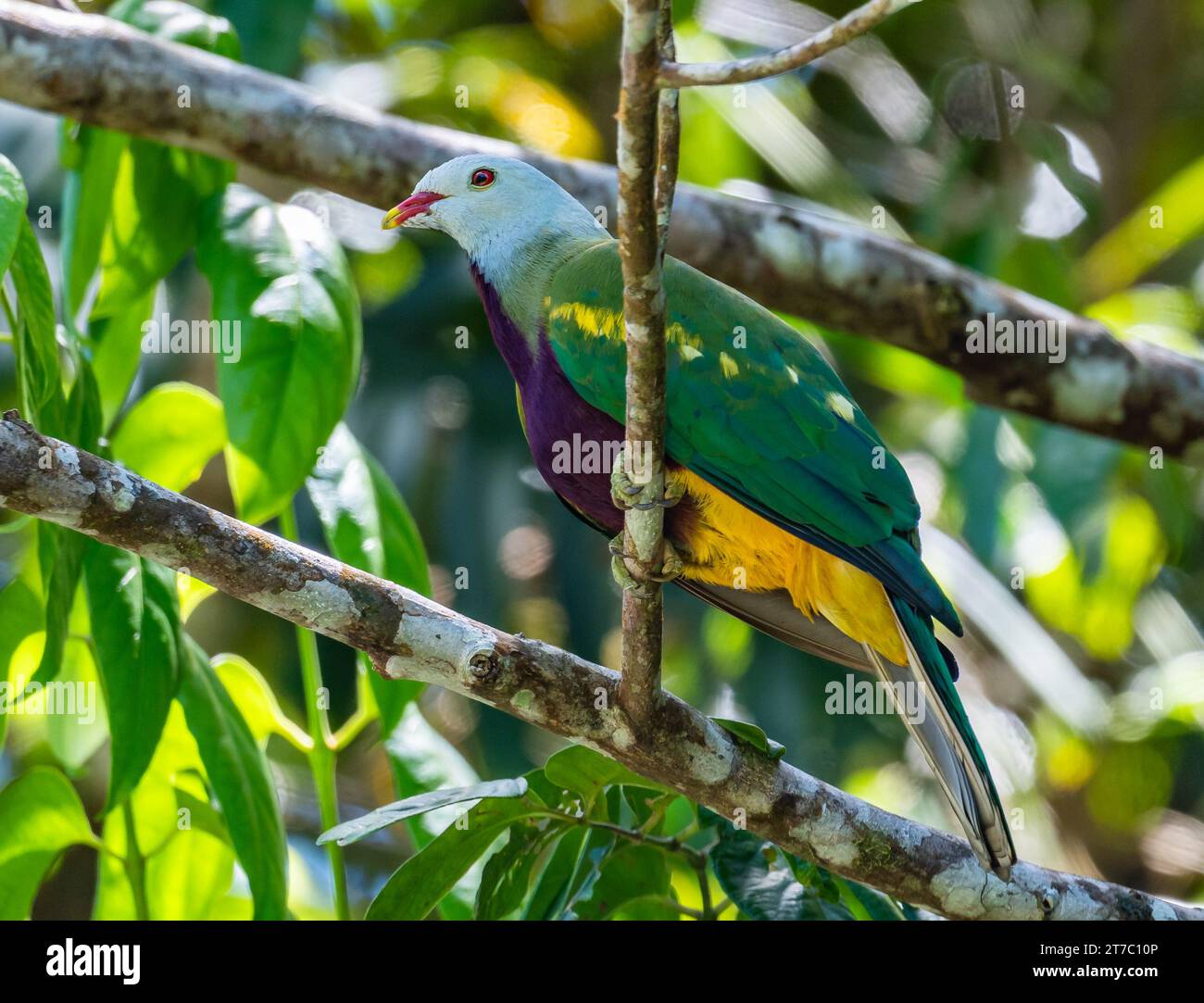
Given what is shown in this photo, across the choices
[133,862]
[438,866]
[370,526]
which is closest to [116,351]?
[370,526]

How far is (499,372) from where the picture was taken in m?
5.91

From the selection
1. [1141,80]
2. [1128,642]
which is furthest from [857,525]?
[1141,80]

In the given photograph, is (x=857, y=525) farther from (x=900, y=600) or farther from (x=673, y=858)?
(x=673, y=858)

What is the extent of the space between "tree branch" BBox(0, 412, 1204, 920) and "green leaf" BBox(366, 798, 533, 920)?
7.9 inches

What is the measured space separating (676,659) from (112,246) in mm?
3646

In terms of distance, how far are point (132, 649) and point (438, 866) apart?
737mm

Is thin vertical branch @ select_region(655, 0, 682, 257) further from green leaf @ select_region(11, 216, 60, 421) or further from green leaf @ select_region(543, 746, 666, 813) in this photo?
green leaf @ select_region(11, 216, 60, 421)

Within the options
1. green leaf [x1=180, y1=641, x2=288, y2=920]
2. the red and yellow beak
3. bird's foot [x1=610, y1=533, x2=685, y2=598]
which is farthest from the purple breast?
green leaf [x1=180, y1=641, x2=288, y2=920]

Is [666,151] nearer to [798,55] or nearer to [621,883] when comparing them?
[798,55]

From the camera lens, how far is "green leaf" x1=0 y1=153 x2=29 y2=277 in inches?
85.2

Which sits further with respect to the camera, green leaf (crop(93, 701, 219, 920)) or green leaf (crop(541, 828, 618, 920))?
green leaf (crop(93, 701, 219, 920))

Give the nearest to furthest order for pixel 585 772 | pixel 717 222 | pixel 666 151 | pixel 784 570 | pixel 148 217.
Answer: pixel 666 151 → pixel 585 772 → pixel 784 570 → pixel 148 217 → pixel 717 222

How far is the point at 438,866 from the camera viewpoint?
7.89ft
